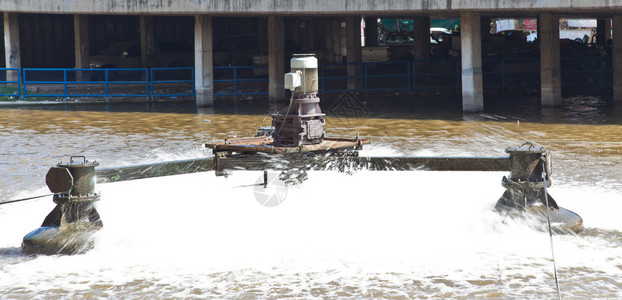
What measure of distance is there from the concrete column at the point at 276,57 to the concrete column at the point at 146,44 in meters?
8.49

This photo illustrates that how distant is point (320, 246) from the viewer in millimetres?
8938

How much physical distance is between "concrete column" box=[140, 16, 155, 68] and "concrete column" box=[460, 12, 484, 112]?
48.8 feet

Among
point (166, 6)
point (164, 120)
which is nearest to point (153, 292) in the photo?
point (164, 120)

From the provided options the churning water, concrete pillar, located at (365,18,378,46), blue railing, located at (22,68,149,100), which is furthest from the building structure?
the churning water

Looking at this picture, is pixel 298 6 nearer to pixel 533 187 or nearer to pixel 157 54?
pixel 157 54

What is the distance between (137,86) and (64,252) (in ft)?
75.9

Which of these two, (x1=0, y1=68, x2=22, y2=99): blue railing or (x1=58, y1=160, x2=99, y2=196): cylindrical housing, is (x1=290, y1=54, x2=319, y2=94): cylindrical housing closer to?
(x1=58, y1=160, x2=99, y2=196): cylindrical housing

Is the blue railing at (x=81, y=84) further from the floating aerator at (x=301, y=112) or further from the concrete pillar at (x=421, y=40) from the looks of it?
the floating aerator at (x=301, y=112)

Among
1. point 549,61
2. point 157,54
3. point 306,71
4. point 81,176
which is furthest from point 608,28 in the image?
point 81,176

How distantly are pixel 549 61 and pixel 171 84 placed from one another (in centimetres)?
1375

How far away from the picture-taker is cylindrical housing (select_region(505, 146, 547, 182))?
8914 millimetres

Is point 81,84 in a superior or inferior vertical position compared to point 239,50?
inferior

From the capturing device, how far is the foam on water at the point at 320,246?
759 centimetres

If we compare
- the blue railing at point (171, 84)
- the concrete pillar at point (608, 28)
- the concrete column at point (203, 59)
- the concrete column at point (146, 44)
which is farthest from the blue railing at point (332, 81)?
Answer: the concrete pillar at point (608, 28)
